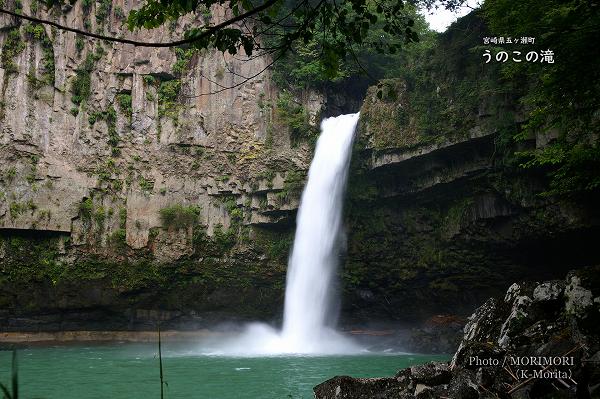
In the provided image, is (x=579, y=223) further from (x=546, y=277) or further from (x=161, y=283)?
(x=161, y=283)

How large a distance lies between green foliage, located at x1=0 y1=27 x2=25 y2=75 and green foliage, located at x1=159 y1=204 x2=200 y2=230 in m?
7.19

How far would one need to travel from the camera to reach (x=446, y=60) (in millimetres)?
16266

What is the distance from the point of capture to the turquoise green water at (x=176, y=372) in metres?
9.34

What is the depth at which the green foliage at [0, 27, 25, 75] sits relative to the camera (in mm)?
17797

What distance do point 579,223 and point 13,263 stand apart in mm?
17801

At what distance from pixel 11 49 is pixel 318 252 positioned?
13.1 m

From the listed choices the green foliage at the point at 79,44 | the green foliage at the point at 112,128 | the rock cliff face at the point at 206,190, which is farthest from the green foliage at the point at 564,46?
the green foliage at the point at 79,44

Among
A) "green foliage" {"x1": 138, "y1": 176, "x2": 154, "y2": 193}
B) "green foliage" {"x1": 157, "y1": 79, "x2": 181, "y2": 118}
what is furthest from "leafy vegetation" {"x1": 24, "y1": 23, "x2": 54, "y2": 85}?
"green foliage" {"x1": 138, "y1": 176, "x2": 154, "y2": 193}

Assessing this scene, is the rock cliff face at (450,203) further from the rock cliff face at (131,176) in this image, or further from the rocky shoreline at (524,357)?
the rocky shoreline at (524,357)

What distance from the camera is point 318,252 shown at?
18344 millimetres

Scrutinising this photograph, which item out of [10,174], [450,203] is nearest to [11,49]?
[10,174]

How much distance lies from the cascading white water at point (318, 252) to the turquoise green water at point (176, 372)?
3193mm

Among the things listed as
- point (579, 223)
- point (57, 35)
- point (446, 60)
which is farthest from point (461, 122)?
point (57, 35)

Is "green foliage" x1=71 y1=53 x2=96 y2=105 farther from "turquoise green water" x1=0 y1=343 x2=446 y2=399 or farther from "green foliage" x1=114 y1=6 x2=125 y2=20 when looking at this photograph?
"turquoise green water" x1=0 y1=343 x2=446 y2=399
